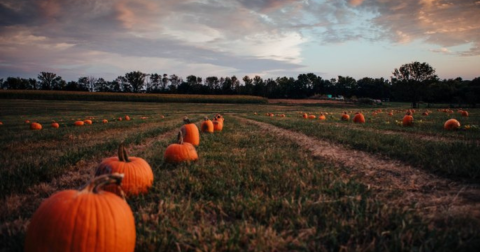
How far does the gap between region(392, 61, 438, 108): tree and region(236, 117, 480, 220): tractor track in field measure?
54069mm

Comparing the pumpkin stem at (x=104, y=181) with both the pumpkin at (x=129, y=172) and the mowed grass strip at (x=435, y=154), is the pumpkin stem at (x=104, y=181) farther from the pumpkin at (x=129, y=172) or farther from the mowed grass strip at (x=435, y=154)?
the mowed grass strip at (x=435, y=154)

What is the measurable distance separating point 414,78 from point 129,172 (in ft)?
201

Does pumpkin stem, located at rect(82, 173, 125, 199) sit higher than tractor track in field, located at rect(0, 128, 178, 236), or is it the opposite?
pumpkin stem, located at rect(82, 173, 125, 199)

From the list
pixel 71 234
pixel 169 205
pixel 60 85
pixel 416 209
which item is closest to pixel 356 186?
pixel 416 209

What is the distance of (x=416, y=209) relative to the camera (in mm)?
2561

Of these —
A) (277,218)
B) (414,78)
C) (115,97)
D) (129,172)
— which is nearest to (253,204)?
(277,218)

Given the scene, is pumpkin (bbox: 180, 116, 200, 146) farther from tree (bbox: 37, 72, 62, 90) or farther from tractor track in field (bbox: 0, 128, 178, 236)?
tree (bbox: 37, 72, 62, 90)

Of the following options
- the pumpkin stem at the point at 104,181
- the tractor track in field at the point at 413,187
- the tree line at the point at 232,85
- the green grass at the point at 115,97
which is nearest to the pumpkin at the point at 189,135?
the tractor track in field at the point at 413,187

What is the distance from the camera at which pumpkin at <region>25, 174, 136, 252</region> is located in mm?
1715

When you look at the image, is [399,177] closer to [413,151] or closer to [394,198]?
[394,198]

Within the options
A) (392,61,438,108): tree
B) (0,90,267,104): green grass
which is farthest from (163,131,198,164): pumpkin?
(0,90,267,104): green grass

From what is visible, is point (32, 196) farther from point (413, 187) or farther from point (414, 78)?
point (414, 78)

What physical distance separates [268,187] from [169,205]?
51.5 inches

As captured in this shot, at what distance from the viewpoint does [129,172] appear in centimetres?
300
